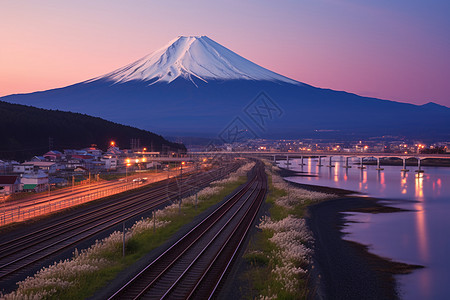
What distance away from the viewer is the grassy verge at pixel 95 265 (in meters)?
15.4

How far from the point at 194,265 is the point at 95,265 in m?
4.28

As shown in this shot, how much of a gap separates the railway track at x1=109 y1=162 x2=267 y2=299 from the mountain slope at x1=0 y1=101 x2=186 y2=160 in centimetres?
9704

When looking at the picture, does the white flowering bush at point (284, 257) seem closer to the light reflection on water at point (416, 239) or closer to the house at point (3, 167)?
the light reflection on water at point (416, 239)

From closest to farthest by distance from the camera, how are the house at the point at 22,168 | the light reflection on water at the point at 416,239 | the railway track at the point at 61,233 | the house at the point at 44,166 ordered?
1. the railway track at the point at 61,233
2. the light reflection on water at the point at 416,239
3. the house at the point at 22,168
4. the house at the point at 44,166

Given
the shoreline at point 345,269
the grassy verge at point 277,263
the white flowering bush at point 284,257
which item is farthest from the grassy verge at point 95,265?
the shoreline at point 345,269

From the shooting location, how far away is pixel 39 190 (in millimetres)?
58656

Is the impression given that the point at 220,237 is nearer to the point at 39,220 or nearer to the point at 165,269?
the point at 165,269

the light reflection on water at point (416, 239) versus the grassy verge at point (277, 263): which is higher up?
the grassy verge at point (277, 263)

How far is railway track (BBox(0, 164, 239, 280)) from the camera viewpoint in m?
20.7

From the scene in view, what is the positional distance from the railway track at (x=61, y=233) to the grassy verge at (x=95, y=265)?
5.09 ft

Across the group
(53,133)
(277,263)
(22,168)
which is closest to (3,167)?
(22,168)

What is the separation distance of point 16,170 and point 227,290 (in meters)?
78.1

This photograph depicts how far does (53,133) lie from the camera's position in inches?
5659

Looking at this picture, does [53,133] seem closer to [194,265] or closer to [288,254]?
[194,265]
